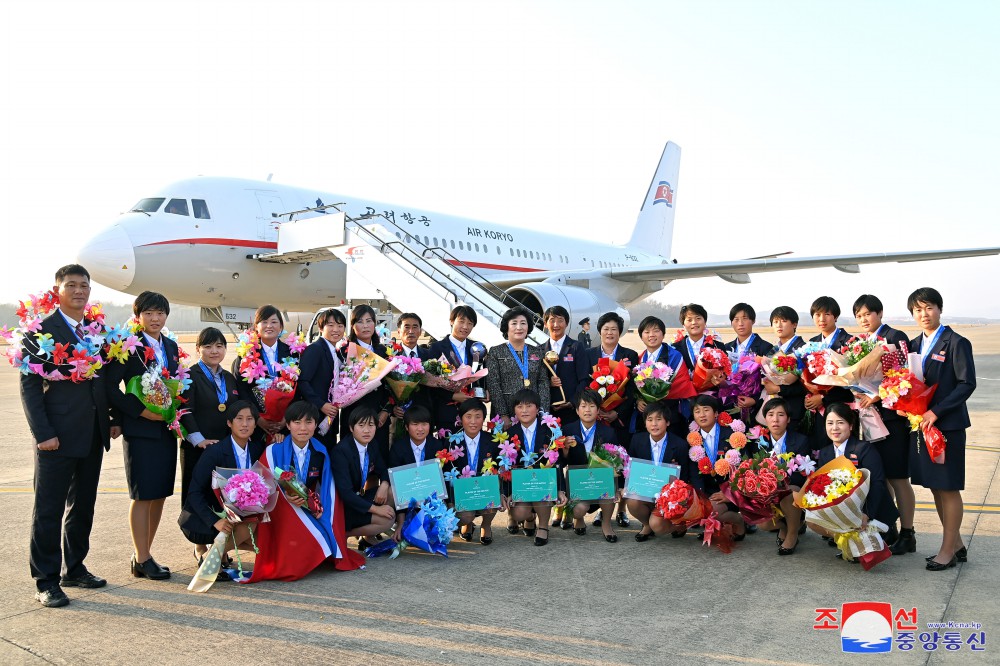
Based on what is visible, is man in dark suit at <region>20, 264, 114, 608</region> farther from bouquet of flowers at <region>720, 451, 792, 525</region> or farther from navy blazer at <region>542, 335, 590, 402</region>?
bouquet of flowers at <region>720, 451, 792, 525</region>

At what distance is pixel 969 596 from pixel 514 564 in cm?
260

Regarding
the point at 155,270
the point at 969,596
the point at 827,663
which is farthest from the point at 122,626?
the point at 155,270

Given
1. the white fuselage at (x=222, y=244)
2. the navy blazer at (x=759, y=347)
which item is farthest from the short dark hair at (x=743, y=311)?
the white fuselage at (x=222, y=244)

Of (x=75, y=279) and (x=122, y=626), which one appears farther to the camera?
(x=75, y=279)

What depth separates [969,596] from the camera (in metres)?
3.94

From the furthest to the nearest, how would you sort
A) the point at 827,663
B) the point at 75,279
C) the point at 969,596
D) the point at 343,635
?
the point at 75,279 < the point at 969,596 < the point at 343,635 < the point at 827,663

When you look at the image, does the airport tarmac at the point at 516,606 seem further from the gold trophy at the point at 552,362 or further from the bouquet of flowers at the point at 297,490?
the gold trophy at the point at 552,362

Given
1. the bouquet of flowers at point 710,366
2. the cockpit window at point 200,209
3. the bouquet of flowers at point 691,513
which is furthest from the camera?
the cockpit window at point 200,209

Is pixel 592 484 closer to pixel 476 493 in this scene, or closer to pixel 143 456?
pixel 476 493

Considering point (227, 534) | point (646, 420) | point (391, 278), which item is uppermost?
point (391, 278)

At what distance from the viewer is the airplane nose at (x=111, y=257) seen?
1111cm

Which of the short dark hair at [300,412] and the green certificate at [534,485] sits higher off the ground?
the short dark hair at [300,412]

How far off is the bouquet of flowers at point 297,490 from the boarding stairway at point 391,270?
18.3 feet

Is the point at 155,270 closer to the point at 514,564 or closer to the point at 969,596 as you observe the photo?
the point at 514,564
